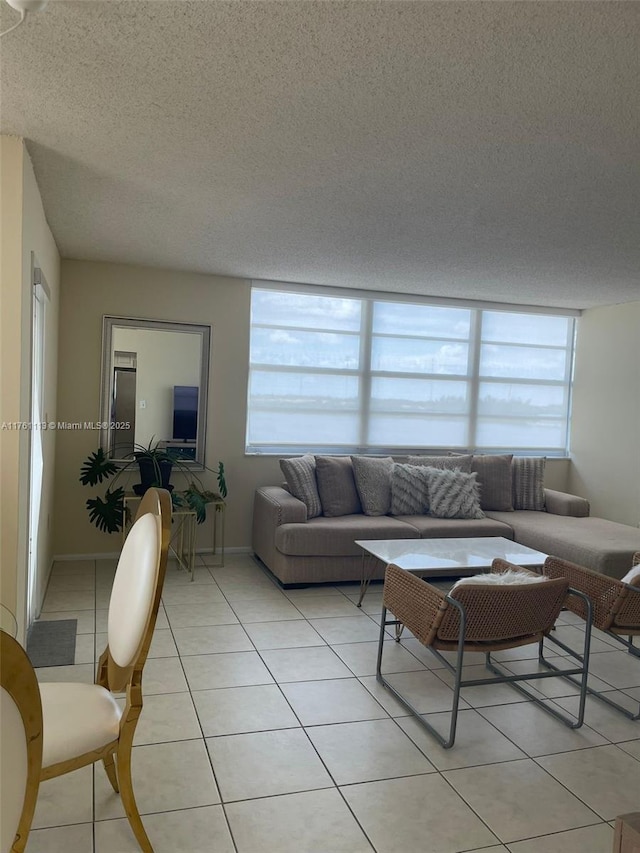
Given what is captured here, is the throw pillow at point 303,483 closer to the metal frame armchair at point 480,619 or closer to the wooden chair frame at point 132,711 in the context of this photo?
the metal frame armchair at point 480,619

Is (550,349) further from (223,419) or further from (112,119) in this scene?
(112,119)

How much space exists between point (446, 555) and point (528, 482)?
2.33 metres

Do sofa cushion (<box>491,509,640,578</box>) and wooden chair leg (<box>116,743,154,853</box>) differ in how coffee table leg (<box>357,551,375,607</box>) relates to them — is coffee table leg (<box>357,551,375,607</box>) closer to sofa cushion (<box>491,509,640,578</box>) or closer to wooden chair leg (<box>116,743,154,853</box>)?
sofa cushion (<box>491,509,640,578</box>)

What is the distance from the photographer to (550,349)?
6.47 m

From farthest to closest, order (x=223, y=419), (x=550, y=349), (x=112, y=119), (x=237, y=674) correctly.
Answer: (x=550, y=349) → (x=223, y=419) → (x=237, y=674) → (x=112, y=119)

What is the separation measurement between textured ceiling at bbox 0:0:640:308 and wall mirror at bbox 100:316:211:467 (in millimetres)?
1041

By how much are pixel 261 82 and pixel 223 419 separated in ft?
11.8

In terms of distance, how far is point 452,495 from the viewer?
5.31 metres

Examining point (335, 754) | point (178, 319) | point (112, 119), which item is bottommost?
point (335, 754)

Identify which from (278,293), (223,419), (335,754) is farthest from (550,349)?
A: (335,754)

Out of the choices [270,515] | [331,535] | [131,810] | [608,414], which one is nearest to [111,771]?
[131,810]

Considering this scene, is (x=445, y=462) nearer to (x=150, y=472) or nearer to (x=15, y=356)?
(x=150, y=472)

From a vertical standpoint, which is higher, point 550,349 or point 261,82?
point 261,82

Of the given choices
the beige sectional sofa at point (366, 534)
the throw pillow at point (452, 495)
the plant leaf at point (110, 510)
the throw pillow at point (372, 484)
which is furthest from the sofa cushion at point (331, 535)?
the plant leaf at point (110, 510)
